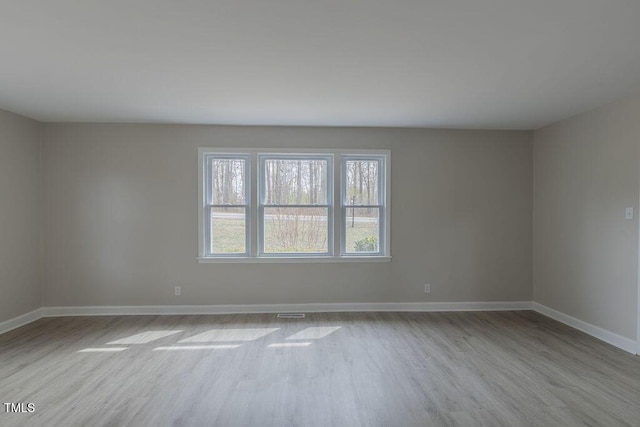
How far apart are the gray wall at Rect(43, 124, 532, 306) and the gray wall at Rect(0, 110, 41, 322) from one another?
0.45 ft

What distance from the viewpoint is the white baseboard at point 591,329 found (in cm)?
362

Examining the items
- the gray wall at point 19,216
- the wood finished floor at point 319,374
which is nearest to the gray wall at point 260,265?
the gray wall at point 19,216

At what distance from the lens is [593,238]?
13.4 ft

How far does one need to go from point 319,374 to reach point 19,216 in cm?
416

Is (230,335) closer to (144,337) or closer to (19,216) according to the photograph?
(144,337)

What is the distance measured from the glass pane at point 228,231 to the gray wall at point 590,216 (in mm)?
Answer: 4200

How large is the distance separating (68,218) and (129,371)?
266 cm

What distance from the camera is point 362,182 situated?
5.07 m

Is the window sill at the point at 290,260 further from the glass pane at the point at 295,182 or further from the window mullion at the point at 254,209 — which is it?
the glass pane at the point at 295,182

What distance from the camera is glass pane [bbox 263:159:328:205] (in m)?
4.98

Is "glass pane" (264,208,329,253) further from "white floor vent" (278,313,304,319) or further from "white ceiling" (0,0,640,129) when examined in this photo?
"white ceiling" (0,0,640,129)

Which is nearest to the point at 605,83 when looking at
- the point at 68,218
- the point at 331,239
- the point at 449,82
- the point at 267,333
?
the point at 449,82

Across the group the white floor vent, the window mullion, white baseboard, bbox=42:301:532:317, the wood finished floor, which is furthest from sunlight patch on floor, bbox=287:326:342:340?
the window mullion

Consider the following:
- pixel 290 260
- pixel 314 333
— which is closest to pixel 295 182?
pixel 290 260
